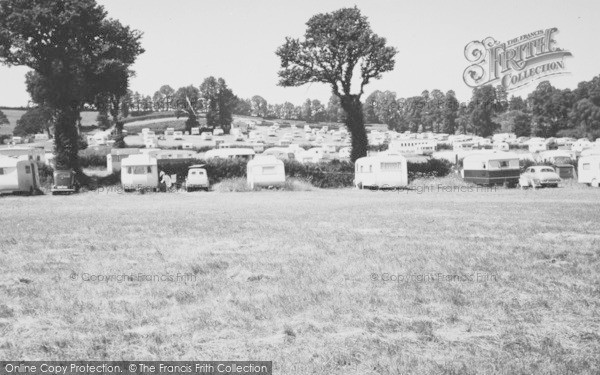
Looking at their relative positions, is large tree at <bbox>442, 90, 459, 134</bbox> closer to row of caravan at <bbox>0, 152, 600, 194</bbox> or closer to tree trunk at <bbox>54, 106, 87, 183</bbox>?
row of caravan at <bbox>0, 152, 600, 194</bbox>

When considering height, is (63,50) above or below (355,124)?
above

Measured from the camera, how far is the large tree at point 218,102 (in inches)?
5074

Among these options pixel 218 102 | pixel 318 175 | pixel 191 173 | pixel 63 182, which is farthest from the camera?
pixel 218 102

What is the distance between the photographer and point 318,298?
23.9ft

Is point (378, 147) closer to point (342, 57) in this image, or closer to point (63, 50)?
point (342, 57)

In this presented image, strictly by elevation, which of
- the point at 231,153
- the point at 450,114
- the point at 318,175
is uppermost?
the point at 450,114

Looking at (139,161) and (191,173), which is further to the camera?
(191,173)

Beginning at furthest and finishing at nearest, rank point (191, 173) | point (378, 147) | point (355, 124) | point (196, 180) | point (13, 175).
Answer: point (378, 147)
point (355, 124)
point (191, 173)
point (196, 180)
point (13, 175)

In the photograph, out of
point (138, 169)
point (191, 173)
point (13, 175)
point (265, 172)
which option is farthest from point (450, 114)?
point (13, 175)

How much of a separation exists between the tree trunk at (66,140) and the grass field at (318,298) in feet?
93.5

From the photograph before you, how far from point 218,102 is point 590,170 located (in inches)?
4248

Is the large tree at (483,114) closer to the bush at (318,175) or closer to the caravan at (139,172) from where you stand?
the bush at (318,175)

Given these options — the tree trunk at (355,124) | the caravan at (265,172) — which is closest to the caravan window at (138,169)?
the caravan at (265,172)

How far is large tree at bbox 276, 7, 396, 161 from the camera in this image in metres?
46.5
